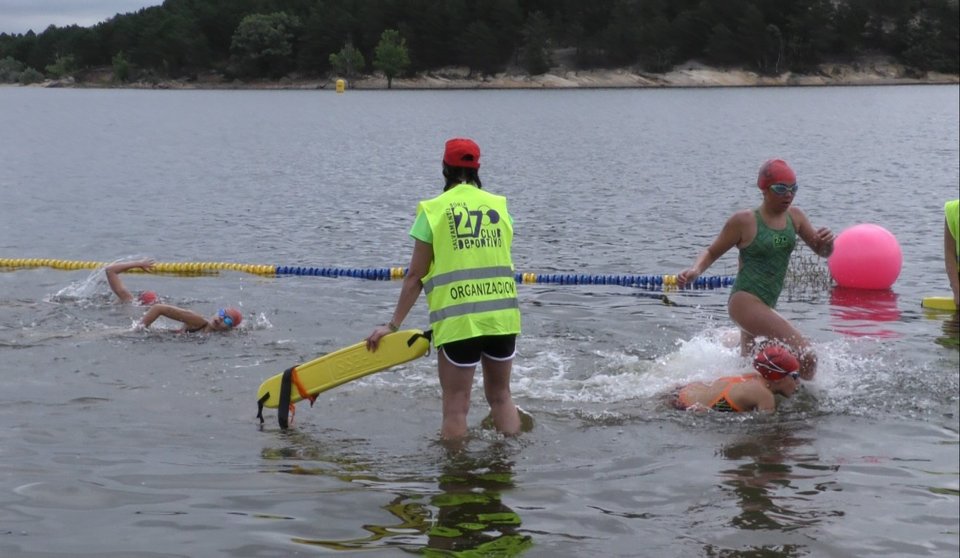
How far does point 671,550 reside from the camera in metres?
6.62

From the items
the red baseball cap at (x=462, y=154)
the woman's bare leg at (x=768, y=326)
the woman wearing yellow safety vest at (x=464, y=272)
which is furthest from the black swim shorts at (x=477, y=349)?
the woman's bare leg at (x=768, y=326)

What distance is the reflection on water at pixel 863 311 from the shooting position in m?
13.0

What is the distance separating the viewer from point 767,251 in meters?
9.19

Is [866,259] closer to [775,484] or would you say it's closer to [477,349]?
[775,484]

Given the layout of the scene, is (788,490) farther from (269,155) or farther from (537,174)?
(269,155)

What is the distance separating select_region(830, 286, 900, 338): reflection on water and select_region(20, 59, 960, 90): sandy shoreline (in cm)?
9424

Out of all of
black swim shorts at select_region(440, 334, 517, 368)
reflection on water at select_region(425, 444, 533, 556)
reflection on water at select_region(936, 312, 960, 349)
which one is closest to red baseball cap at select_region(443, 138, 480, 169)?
black swim shorts at select_region(440, 334, 517, 368)

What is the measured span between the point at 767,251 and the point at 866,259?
6725 mm

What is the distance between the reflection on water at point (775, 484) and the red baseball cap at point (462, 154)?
2.82 m

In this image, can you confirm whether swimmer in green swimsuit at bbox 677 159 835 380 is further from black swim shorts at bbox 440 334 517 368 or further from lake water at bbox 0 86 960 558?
black swim shorts at bbox 440 334 517 368

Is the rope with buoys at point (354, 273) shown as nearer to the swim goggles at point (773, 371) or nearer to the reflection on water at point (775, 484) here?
the swim goggles at point (773, 371)

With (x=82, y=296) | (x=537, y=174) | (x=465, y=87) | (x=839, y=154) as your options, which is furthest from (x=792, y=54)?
(x=82, y=296)

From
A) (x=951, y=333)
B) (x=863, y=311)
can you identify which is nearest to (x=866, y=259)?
(x=863, y=311)

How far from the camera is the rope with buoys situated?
16.4 m
